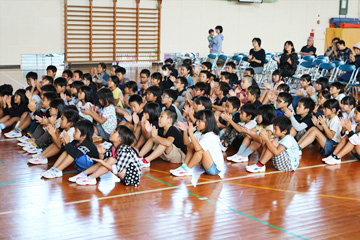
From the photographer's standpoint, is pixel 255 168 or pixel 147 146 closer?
pixel 255 168

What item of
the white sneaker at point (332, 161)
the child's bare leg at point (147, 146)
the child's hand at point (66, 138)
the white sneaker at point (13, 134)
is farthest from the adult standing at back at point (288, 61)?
the child's hand at point (66, 138)

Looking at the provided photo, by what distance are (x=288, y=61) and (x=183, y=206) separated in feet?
18.6

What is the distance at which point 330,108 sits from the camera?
488 cm

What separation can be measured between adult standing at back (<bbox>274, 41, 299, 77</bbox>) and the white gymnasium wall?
5.30 metres

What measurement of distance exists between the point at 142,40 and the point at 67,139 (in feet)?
30.5

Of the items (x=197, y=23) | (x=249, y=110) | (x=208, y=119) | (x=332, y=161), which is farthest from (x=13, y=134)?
(x=197, y=23)

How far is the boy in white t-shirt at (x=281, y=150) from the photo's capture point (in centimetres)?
422

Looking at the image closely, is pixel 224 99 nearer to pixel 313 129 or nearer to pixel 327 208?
pixel 313 129

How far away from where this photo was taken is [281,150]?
4.23 m

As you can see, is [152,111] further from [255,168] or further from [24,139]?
[24,139]

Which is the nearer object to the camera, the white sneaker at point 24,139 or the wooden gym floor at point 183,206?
the wooden gym floor at point 183,206

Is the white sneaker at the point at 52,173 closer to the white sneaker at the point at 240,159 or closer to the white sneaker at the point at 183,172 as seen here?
the white sneaker at the point at 183,172

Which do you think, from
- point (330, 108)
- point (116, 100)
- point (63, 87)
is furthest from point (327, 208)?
point (63, 87)

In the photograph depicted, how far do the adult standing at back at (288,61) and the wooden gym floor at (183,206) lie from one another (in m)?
4.31
